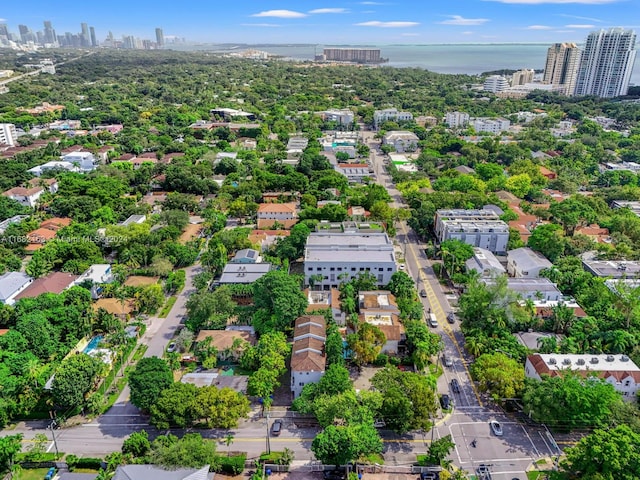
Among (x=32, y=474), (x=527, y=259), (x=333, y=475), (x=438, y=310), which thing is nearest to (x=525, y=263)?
(x=527, y=259)

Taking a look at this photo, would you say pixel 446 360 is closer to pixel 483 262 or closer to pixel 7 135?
pixel 483 262

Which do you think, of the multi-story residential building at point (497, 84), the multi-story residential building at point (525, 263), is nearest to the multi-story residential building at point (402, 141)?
the multi-story residential building at point (525, 263)

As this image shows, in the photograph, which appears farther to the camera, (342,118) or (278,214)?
(342,118)

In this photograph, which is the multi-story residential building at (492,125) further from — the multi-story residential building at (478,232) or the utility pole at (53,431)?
the utility pole at (53,431)

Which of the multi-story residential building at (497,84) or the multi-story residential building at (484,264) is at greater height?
the multi-story residential building at (497,84)

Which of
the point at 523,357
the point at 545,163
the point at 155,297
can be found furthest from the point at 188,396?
the point at 545,163

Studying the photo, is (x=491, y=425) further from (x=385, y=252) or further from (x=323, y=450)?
(x=385, y=252)
